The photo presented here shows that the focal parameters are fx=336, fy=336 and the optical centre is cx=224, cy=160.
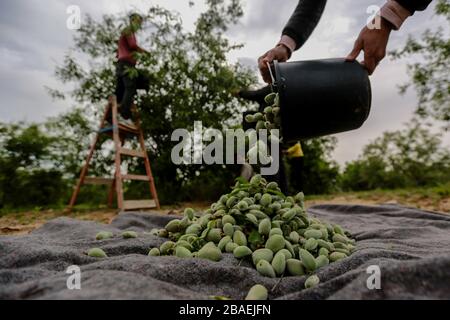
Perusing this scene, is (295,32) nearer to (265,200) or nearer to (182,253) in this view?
(265,200)

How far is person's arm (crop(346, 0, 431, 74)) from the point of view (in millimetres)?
1023

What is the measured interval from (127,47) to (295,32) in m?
2.14

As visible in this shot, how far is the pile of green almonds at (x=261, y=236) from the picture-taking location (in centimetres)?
85

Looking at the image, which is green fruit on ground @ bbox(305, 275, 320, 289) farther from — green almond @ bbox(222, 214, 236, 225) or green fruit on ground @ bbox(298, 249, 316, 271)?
green almond @ bbox(222, 214, 236, 225)

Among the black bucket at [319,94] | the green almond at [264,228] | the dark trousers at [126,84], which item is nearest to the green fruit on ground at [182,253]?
the green almond at [264,228]

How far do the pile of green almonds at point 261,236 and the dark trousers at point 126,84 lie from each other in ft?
6.76

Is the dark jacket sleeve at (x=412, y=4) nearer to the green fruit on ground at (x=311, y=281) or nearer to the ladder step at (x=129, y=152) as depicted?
the green fruit on ground at (x=311, y=281)

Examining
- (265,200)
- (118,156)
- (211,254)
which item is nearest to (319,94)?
(265,200)

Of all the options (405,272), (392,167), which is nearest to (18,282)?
(405,272)

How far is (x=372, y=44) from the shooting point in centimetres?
102

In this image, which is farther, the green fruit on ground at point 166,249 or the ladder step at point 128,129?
the ladder step at point 128,129

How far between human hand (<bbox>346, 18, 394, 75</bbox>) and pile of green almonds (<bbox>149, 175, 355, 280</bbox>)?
0.50 meters

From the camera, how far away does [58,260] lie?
886mm

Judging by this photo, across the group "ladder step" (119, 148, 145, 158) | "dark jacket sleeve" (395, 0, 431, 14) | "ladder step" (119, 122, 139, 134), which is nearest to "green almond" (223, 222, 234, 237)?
"dark jacket sleeve" (395, 0, 431, 14)
